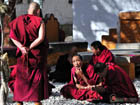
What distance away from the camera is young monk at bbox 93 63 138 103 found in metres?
5.69

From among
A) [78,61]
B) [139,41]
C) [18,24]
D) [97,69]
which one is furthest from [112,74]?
[139,41]

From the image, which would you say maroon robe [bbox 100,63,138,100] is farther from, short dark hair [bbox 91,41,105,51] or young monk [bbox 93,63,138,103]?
short dark hair [bbox 91,41,105,51]

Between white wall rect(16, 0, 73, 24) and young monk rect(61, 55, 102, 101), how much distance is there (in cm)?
1627

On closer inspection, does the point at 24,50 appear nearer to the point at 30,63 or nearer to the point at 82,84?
the point at 30,63

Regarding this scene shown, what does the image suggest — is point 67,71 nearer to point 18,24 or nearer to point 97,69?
point 97,69

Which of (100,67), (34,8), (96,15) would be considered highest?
(34,8)

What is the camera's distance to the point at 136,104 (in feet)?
18.3

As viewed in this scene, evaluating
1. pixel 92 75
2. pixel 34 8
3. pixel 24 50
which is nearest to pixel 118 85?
pixel 92 75

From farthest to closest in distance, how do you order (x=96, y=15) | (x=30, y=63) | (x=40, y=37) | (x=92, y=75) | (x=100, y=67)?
(x=96, y=15)
(x=92, y=75)
(x=100, y=67)
(x=30, y=63)
(x=40, y=37)

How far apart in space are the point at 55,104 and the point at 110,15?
678cm

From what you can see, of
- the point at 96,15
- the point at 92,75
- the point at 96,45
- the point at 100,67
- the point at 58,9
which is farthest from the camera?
the point at 58,9

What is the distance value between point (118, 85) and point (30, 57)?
1.80 metres

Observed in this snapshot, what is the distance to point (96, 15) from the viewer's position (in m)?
12.0

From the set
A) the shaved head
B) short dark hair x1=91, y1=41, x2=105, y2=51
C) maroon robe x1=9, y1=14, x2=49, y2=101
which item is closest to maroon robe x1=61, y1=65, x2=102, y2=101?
short dark hair x1=91, y1=41, x2=105, y2=51
